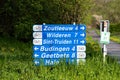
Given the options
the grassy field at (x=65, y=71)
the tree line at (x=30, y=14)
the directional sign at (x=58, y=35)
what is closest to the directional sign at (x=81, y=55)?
the directional sign at (x=58, y=35)

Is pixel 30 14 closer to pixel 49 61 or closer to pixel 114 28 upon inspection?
pixel 49 61

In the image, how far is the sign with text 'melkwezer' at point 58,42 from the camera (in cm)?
1426

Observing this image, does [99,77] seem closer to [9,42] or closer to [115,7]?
[9,42]

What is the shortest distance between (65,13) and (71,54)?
535 inches

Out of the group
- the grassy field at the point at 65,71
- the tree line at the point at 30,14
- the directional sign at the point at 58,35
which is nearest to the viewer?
the grassy field at the point at 65,71

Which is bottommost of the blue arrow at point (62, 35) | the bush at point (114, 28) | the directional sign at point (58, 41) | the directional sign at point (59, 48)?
the bush at point (114, 28)

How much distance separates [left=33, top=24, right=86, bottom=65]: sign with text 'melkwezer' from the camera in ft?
46.8

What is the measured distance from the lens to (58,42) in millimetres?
14312

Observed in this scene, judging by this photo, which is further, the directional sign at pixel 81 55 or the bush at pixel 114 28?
the bush at pixel 114 28

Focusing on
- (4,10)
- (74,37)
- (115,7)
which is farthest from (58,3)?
(115,7)

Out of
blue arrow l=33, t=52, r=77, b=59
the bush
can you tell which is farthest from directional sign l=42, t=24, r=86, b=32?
the bush

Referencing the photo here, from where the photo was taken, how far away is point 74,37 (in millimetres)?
14391

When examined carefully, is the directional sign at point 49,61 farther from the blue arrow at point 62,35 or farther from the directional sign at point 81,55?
the blue arrow at point 62,35

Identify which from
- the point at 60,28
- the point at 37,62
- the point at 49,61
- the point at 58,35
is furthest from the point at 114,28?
the point at 37,62
